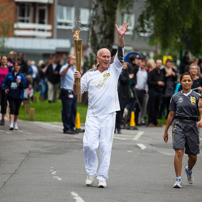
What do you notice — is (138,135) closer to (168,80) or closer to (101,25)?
(168,80)

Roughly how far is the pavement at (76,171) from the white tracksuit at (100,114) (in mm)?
457

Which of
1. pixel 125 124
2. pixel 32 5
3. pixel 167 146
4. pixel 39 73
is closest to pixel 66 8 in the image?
pixel 32 5

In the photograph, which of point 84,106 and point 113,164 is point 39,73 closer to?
point 84,106

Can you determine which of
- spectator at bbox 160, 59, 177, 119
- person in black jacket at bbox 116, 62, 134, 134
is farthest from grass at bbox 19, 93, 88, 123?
person in black jacket at bbox 116, 62, 134, 134

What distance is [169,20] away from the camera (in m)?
23.8

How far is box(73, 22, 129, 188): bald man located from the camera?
9.09m

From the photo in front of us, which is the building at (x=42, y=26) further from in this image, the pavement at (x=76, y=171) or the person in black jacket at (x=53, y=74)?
the pavement at (x=76, y=171)

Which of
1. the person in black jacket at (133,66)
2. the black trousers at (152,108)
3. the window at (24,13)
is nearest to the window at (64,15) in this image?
the window at (24,13)

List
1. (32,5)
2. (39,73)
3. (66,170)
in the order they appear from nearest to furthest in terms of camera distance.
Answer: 1. (66,170)
2. (39,73)
3. (32,5)

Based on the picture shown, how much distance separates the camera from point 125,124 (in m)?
19.3

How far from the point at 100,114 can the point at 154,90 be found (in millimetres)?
10901

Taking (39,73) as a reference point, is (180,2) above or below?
above

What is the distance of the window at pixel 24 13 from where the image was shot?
55.4m

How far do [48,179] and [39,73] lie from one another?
22477mm
